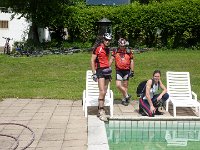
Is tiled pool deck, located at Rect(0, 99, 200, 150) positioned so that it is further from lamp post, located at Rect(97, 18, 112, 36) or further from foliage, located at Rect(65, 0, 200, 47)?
foliage, located at Rect(65, 0, 200, 47)

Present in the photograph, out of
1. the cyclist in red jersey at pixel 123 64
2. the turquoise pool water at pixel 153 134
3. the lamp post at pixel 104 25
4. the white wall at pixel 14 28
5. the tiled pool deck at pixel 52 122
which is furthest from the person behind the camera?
the white wall at pixel 14 28

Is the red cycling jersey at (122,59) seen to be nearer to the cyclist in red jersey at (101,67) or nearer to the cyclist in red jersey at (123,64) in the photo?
the cyclist in red jersey at (123,64)

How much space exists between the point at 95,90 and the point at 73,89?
2975 mm

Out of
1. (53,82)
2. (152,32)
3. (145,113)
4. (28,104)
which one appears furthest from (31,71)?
(152,32)

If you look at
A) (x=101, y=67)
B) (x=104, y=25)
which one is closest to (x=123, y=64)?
(x=101, y=67)

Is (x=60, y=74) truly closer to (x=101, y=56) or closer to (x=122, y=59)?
(x=122, y=59)

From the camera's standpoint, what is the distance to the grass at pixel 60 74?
12.0 meters

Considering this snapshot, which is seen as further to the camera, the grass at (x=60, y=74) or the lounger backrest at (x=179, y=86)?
the grass at (x=60, y=74)

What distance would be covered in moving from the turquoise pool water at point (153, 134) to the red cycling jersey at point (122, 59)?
2130 mm

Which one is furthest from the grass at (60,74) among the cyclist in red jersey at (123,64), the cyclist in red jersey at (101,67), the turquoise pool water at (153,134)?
the turquoise pool water at (153,134)

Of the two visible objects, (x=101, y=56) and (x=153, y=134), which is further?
(x=101, y=56)

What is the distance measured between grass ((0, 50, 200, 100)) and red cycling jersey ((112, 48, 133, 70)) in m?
1.69

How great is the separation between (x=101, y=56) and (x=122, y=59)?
1539 millimetres

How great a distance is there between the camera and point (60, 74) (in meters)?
15.8
